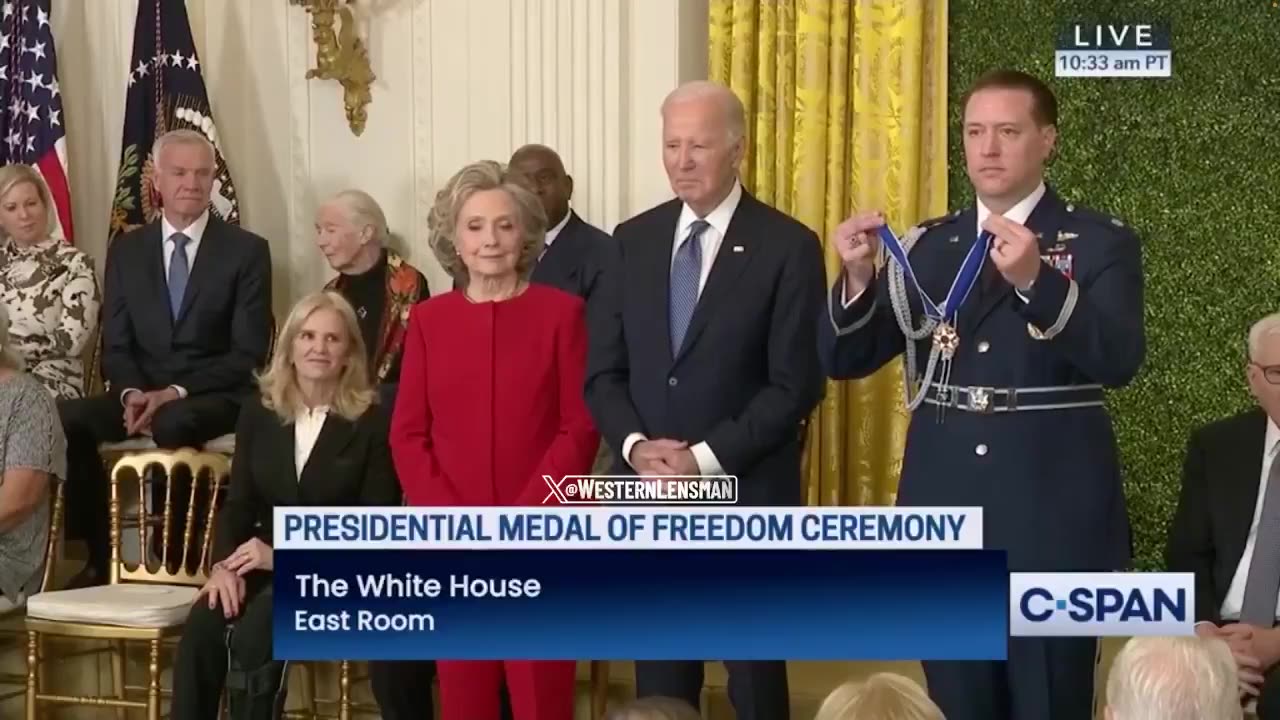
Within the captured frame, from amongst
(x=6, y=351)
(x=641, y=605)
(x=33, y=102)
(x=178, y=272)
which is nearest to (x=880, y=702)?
(x=641, y=605)

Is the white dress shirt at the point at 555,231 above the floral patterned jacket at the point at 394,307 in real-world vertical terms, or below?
above

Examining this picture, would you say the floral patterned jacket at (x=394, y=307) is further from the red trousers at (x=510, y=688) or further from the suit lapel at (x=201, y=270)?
the red trousers at (x=510, y=688)

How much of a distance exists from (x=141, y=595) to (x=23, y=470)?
0.49 meters

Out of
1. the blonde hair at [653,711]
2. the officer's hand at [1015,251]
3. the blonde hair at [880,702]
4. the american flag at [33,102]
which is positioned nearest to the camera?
the blonde hair at [880,702]

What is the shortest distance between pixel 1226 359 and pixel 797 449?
2460 millimetres

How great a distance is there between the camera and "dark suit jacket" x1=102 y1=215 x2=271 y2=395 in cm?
580

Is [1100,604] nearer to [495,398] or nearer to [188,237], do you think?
[495,398]

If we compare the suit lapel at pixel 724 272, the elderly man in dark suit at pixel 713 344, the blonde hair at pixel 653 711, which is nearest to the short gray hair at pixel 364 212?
the elderly man in dark suit at pixel 713 344

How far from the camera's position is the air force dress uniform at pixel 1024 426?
325cm

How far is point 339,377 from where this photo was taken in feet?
15.3

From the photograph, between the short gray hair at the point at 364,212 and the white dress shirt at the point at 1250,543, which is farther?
A: the short gray hair at the point at 364,212

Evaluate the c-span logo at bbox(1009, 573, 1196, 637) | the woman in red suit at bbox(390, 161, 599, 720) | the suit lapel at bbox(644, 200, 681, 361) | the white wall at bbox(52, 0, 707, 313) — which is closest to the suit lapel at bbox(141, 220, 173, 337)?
the white wall at bbox(52, 0, 707, 313)

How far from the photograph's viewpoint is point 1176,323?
590 cm

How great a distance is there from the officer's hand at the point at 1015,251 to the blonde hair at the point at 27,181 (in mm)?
3949
